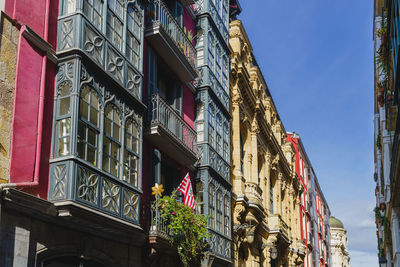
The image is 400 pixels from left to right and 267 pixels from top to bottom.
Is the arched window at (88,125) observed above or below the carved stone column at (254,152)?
below

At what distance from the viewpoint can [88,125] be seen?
11.0 m

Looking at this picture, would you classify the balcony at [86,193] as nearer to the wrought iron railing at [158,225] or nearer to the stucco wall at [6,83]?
the stucco wall at [6,83]

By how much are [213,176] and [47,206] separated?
31.1ft

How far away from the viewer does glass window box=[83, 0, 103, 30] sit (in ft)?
38.1

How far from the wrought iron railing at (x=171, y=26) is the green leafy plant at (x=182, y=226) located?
520 centimetres

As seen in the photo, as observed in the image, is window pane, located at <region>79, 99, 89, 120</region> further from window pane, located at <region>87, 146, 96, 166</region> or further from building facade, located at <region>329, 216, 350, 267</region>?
building facade, located at <region>329, 216, 350, 267</region>

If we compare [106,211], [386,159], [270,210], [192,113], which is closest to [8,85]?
[106,211]

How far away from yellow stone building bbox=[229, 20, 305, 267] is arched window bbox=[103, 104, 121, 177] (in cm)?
963

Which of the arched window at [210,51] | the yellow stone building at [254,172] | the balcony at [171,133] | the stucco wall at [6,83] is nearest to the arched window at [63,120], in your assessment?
the stucco wall at [6,83]

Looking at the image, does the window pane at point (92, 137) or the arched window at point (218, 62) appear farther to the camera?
the arched window at point (218, 62)

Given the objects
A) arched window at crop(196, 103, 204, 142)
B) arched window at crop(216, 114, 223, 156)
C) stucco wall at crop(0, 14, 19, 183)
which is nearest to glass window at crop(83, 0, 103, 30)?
stucco wall at crop(0, 14, 19, 183)

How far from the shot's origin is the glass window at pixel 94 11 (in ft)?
38.1

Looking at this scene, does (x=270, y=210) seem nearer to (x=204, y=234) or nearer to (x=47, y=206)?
(x=204, y=234)

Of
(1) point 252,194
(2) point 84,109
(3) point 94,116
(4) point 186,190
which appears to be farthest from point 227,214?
(2) point 84,109
